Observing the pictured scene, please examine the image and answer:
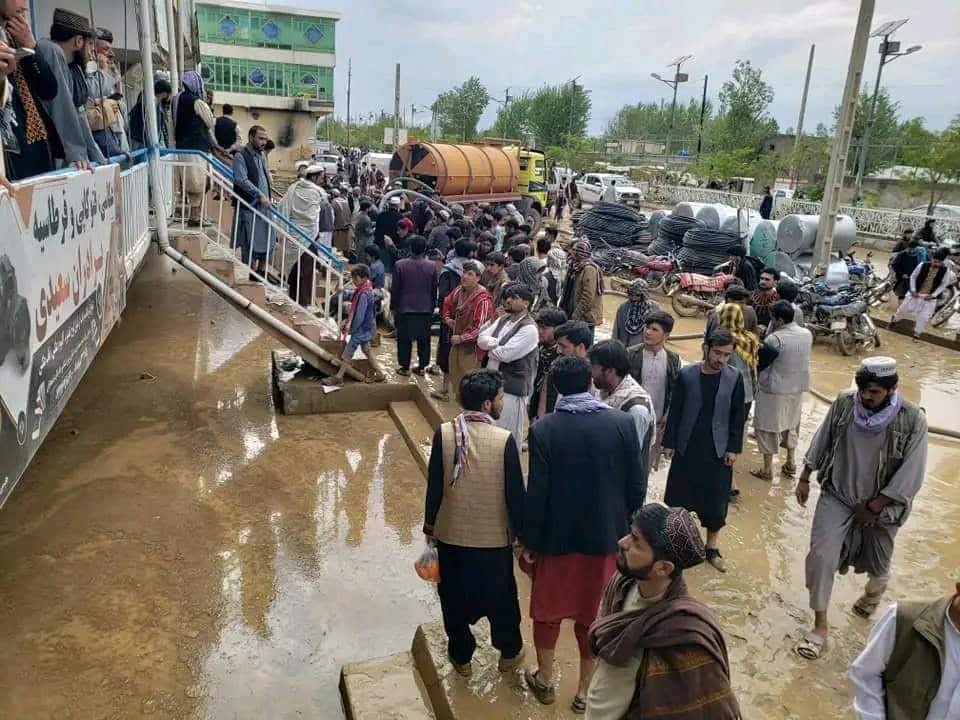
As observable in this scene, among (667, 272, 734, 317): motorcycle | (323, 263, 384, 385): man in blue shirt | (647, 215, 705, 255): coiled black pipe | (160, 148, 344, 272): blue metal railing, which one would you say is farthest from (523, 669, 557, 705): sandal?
(647, 215, 705, 255): coiled black pipe

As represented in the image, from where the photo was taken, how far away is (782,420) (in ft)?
18.2

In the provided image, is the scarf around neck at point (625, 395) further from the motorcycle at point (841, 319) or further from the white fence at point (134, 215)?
the motorcycle at point (841, 319)

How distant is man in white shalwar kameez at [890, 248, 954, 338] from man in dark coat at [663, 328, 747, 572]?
9.00 meters

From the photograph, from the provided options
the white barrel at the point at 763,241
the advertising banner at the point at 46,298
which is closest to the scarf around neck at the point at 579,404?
the advertising banner at the point at 46,298

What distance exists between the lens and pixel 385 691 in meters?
3.14

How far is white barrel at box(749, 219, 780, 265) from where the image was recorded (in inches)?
512

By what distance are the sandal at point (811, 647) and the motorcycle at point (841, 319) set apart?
7639 millimetres

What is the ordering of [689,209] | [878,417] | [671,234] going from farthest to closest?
[671,234] → [689,209] → [878,417]

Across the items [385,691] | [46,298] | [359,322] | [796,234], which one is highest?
[796,234]

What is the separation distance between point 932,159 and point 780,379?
27026mm

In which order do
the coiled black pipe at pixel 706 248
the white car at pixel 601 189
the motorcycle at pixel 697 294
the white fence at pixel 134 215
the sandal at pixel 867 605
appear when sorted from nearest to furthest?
the sandal at pixel 867 605
the white fence at pixel 134 215
the motorcycle at pixel 697 294
the coiled black pipe at pixel 706 248
the white car at pixel 601 189

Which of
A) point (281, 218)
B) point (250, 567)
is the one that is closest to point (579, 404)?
point (250, 567)

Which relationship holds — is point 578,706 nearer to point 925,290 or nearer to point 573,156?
point 925,290

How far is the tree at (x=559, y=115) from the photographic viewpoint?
5038 centimetres
